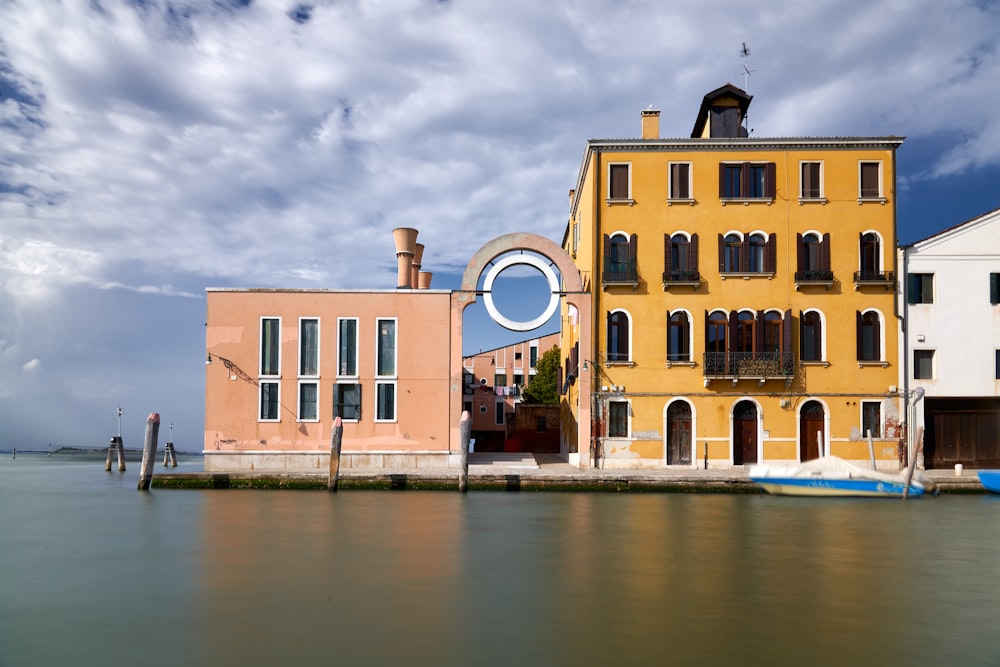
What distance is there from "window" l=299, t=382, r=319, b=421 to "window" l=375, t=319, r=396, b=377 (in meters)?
2.28

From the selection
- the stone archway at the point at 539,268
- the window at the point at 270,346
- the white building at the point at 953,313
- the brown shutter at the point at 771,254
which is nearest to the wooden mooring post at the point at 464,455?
the stone archway at the point at 539,268

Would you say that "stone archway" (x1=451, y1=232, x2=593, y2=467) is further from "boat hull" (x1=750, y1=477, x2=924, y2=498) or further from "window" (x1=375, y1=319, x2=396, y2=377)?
"boat hull" (x1=750, y1=477, x2=924, y2=498)

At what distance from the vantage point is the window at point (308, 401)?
93.6 feet

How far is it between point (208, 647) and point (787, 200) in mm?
24556

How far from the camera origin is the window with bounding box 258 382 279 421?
28484mm

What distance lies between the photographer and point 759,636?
32.4 feet

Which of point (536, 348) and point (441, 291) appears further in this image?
point (536, 348)

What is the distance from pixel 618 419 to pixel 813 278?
318 inches

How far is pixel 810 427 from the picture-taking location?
2814 cm

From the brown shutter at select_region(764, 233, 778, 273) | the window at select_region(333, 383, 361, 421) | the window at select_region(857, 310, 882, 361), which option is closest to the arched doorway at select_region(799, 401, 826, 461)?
the window at select_region(857, 310, 882, 361)

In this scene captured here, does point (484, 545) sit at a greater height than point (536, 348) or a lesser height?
lesser

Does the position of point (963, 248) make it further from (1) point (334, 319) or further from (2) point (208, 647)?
(2) point (208, 647)

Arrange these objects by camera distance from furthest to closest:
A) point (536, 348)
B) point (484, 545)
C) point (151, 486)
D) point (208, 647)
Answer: point (536, 348) < point (151, 486) < point (484, 545) < point (208, 647)

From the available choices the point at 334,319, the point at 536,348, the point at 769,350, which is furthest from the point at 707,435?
the point at 536,348
